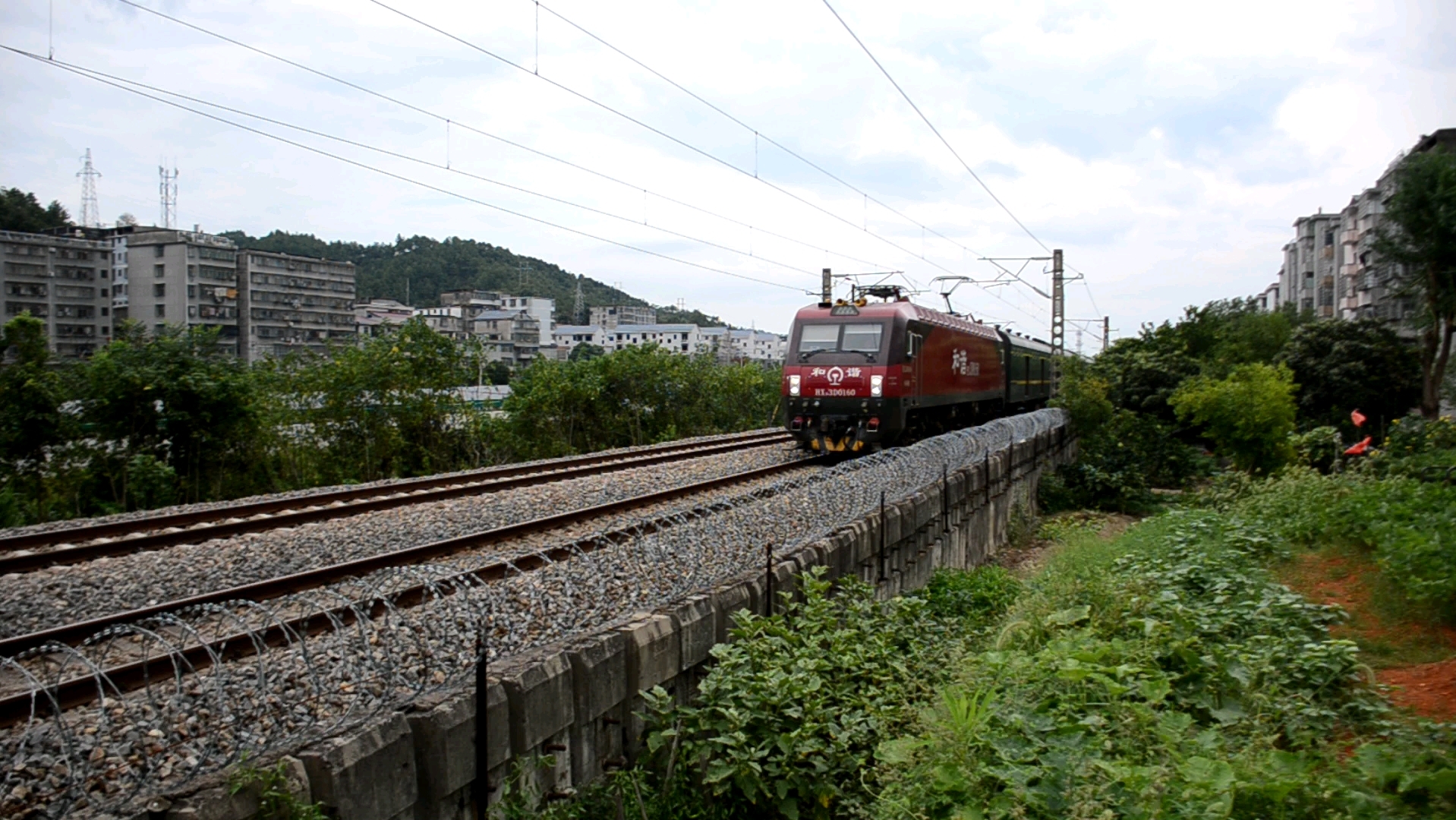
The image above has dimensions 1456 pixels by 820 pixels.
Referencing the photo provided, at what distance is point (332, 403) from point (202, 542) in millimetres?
8133

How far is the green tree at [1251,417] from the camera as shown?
17906mm

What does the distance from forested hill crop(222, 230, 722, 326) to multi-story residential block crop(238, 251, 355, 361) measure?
11856 mm

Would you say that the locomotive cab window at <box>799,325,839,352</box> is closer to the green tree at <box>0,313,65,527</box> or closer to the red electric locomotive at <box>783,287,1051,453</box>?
the red electric locomotive at <box>783,287,1051,453</box>

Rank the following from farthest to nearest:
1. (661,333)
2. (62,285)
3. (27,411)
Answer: (661,333)
(62,285)
(27,411)

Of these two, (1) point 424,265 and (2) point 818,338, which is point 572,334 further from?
(2) point 818,338

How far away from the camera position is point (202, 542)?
8.73 m

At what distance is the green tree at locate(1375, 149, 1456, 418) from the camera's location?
24406mm

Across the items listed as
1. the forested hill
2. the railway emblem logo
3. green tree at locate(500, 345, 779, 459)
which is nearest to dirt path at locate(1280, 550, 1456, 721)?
the railway emblem logo

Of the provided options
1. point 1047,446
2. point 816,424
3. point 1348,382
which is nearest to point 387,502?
point 816,424

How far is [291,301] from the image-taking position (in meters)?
24.4

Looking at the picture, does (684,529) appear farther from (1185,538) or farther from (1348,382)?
(1348,382)

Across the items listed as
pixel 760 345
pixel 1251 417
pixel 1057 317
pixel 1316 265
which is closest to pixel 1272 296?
pixel 1316 265

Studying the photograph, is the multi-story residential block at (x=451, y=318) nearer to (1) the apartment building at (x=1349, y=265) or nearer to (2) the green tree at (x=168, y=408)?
(2) the green tree at (x=168, y=408)

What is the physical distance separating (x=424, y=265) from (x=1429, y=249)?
41785 millimetres
